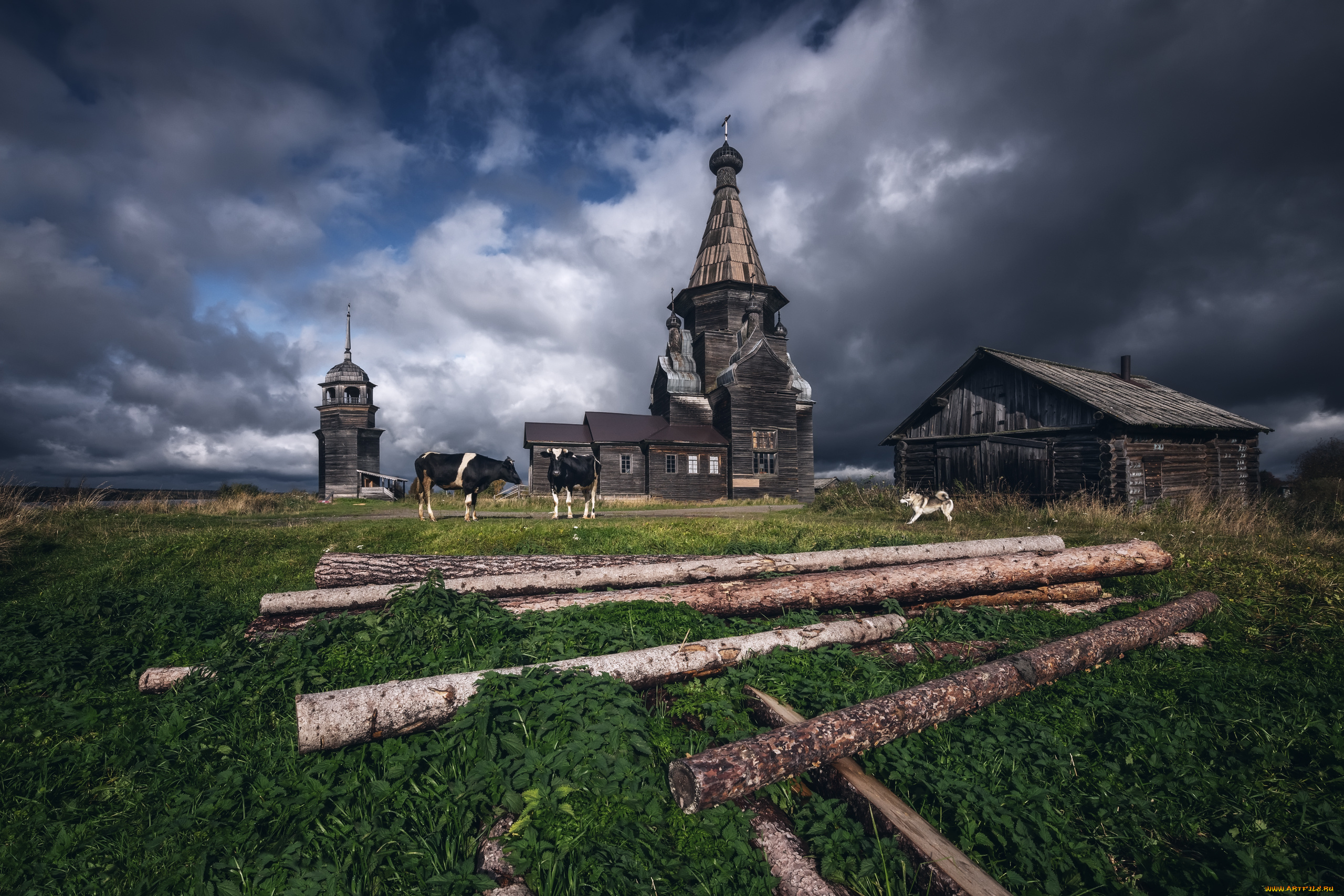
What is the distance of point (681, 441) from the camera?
30375 millimetres

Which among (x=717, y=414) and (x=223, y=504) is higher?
(x=717, y=414)

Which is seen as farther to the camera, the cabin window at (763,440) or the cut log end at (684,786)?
the cabin window at (763,440)

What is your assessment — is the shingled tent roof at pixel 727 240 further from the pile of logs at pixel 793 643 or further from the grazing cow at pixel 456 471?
the pile of logs at pixel 793 643

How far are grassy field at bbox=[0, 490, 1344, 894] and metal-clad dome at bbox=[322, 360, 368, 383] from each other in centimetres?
3741

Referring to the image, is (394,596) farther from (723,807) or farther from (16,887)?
(723,807)

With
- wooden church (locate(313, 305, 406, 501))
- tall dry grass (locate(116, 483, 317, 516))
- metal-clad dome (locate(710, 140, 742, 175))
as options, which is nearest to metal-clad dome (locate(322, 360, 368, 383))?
wooden church (locate(313, 305, 406, 501))

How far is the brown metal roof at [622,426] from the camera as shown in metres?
31.0

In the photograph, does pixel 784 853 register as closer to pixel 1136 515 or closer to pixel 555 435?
pixel 1136 515

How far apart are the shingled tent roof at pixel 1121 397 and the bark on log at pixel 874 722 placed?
15.4m

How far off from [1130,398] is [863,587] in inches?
783

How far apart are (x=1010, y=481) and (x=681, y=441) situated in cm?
1651

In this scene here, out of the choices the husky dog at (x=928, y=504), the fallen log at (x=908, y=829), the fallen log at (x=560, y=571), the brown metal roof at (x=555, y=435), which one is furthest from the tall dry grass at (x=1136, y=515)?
the brown metal roof at (x=555, y=435)

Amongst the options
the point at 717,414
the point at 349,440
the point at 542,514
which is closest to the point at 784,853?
the point at 542,514

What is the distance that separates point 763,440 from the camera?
3158 centimetres
